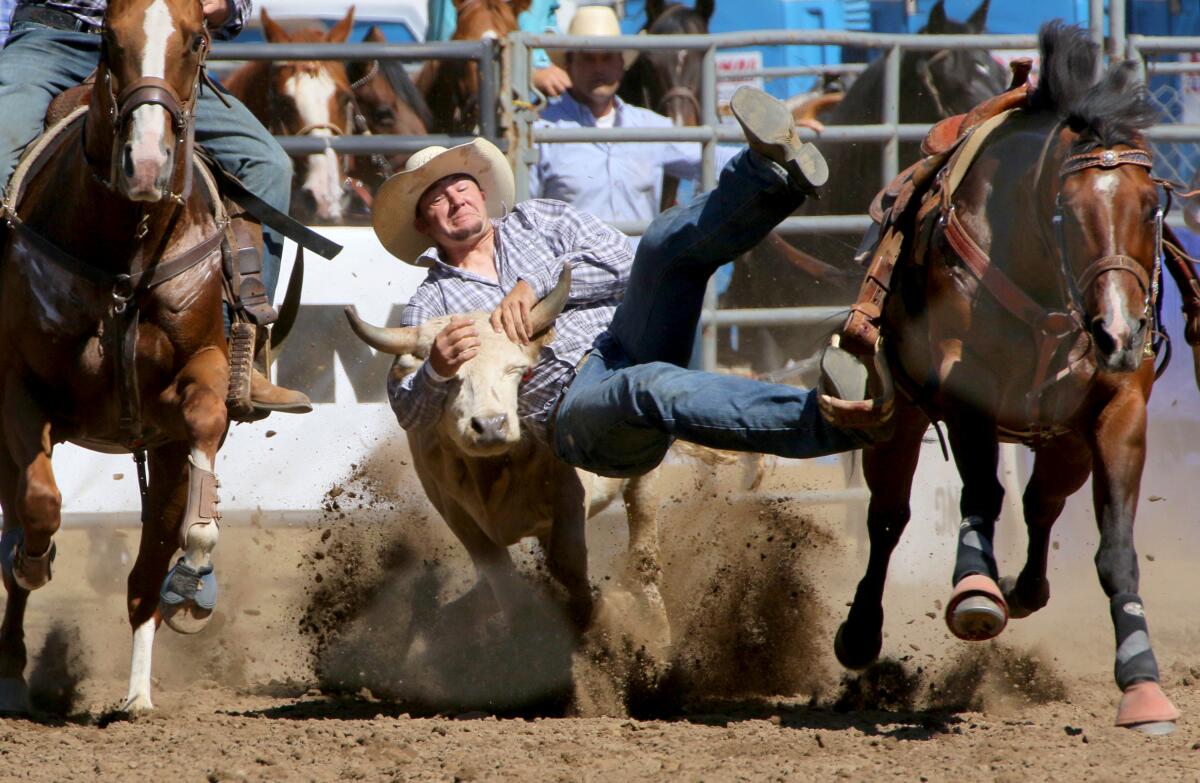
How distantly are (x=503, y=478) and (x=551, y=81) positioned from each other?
280cm

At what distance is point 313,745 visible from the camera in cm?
442

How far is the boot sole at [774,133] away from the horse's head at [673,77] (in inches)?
141

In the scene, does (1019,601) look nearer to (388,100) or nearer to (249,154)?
(249,154)

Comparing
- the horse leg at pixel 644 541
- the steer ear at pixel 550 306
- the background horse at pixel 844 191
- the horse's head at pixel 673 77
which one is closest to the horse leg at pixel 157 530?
the steer ear at pixel 550 306

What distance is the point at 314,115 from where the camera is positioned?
7.99m

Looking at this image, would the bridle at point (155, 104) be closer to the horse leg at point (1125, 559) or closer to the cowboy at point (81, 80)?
the cowboy at point (81, 80)

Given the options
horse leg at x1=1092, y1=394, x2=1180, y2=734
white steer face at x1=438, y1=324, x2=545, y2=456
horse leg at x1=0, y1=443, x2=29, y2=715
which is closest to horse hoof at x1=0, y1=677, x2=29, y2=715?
horse leg at x1=0, y1=443, x2=29, y2=715

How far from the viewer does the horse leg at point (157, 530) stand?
5.55 meters

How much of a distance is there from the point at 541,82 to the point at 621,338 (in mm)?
3131

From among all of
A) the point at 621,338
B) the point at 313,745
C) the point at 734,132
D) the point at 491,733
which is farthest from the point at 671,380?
the point at 734,132

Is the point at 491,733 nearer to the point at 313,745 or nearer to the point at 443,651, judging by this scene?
the point at 313,745

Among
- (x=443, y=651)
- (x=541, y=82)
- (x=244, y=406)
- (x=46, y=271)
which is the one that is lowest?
(x=443, y=651)

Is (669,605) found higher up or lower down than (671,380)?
lower down

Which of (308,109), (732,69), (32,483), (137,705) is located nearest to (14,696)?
(137,705)
